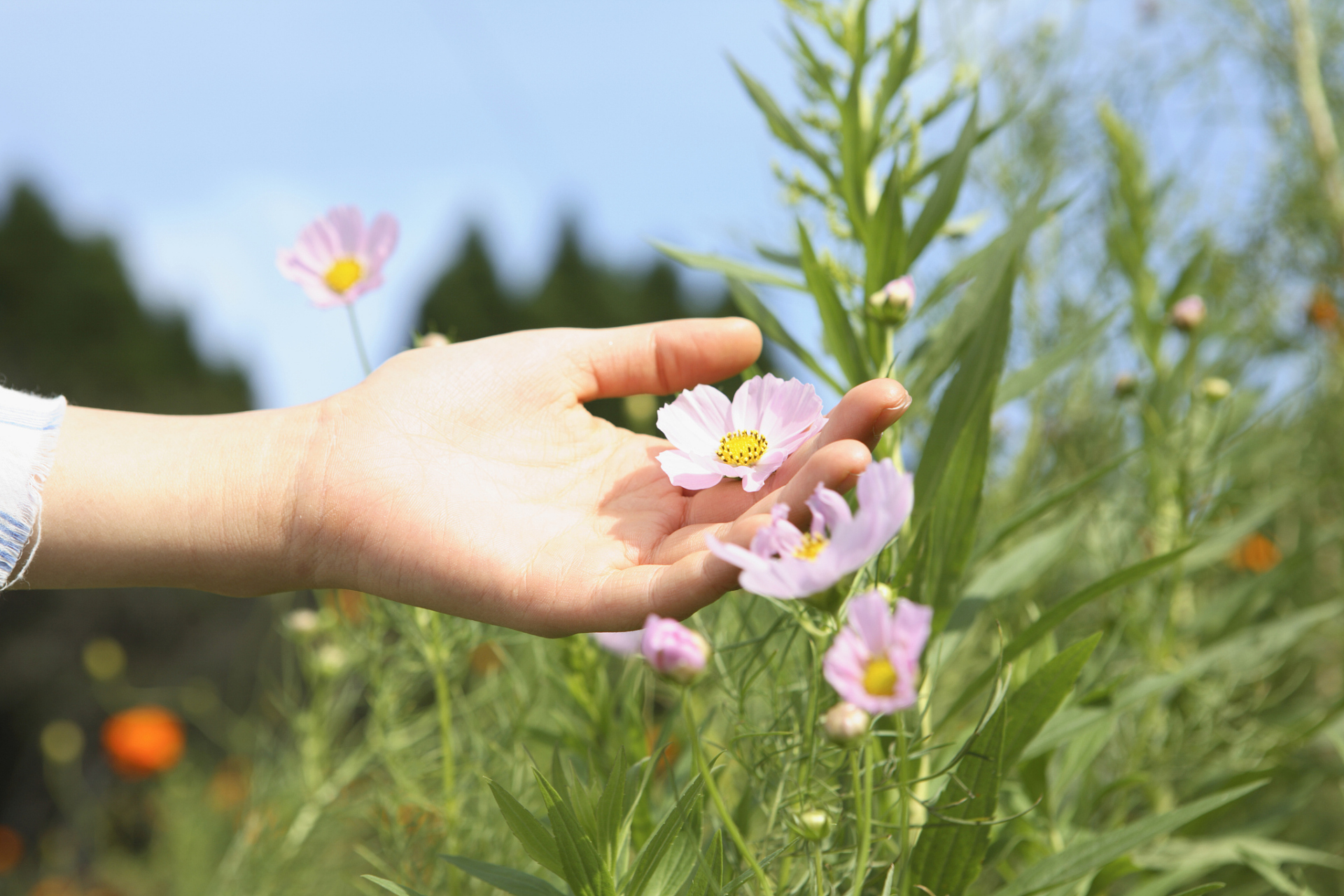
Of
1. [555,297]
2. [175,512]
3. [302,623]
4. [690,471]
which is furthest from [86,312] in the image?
[690,471]

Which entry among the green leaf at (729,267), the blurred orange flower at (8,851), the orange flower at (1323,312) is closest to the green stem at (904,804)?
the green leaf at (729,267)

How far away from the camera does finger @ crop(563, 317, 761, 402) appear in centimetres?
72

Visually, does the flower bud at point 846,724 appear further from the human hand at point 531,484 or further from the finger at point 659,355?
the finger at point 659,355

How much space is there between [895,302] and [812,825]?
1.19ft

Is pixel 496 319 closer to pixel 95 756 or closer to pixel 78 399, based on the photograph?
pixel 78 399

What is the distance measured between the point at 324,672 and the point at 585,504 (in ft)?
1.92

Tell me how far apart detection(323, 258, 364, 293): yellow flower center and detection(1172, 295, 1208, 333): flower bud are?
854 millimetres

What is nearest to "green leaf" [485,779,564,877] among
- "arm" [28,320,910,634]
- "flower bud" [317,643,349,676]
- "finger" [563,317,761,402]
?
"arm" [28,320,910,634]

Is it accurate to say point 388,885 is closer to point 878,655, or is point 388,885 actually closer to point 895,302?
point 878,655

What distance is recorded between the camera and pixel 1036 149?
60.7 inches

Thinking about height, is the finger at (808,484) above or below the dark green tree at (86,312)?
above

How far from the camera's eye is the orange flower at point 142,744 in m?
2.04

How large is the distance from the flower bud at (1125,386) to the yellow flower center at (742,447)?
0.59 m

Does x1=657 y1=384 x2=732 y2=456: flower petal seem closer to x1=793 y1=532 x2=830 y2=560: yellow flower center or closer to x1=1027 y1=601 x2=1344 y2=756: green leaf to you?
x1=793 y1=532 x2=830 y2=560: yellow flower center
